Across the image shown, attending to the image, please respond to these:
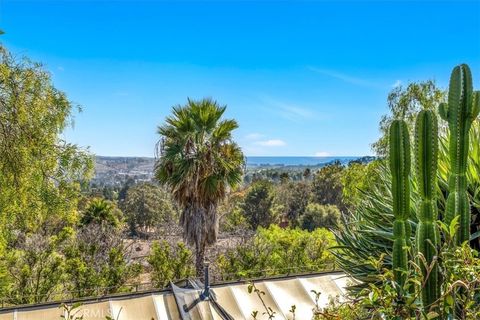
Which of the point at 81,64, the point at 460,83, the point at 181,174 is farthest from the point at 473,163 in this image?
the point at 81,64

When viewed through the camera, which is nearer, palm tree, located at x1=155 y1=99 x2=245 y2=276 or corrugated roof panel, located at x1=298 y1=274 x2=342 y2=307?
corrugated roof panel, located at x1=298 y1=274 x2=342 y2=307

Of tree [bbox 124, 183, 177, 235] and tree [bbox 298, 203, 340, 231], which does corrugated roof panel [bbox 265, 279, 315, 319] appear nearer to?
tree [bbox 298, 203, 340, 231]

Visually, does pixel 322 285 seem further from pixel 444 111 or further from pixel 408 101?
pixel 408 101

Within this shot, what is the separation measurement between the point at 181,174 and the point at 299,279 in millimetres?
3352

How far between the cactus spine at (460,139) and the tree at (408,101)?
8358 mm

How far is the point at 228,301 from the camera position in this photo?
5.79 metres

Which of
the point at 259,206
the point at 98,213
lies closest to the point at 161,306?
the point at 98,213

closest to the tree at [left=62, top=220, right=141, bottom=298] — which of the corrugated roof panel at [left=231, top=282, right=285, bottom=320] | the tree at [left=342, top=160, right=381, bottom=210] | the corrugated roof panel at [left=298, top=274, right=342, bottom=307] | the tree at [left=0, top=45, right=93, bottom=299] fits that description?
the tree at [left=0, top=45, right=93, bottom=299]

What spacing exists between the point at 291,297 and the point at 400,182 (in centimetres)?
441

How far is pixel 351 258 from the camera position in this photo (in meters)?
3.73

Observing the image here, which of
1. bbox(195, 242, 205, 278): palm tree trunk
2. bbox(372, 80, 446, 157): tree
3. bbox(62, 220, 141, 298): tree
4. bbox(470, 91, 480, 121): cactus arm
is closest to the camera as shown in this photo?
bbox(470, 91, 480, 121): cactus arm

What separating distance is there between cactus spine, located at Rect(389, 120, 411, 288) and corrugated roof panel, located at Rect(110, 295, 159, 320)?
3.86m

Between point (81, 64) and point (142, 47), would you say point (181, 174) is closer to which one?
point (142, 47)

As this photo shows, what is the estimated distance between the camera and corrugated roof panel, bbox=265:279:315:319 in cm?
588
